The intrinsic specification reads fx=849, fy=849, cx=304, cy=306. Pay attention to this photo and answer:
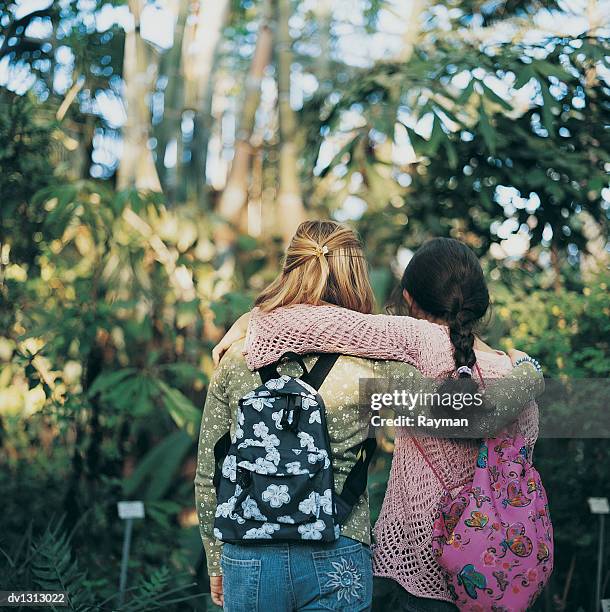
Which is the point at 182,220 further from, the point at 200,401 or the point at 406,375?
the point at 406,375

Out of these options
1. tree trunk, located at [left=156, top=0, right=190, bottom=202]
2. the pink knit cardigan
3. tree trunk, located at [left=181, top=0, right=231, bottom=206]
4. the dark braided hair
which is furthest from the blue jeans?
tree trunk, located at [left=181, top=0, right=231, bottom=206]

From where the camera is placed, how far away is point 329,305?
2180mm

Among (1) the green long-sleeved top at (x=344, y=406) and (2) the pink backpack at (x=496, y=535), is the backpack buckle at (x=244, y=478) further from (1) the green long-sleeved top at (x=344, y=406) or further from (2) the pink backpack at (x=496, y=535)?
(2) the pink backpack at (x=496, y=535)

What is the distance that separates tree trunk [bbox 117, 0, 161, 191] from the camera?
557 centimetres

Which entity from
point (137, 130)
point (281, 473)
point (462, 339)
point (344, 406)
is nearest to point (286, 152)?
point (137, 130)

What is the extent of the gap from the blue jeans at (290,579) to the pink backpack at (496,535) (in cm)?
29

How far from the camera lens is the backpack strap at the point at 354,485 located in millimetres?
2070

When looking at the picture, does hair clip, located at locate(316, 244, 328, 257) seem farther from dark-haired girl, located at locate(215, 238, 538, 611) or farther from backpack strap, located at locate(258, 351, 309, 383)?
backpack strap, located at locate(258, 351, 309, 383)

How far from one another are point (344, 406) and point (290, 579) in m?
0.43

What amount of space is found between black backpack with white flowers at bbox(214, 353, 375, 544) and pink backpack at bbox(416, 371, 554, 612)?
28 cm

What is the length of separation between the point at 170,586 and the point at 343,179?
2.22 meters

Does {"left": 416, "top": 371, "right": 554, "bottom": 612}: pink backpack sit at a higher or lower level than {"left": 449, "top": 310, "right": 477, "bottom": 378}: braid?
lower

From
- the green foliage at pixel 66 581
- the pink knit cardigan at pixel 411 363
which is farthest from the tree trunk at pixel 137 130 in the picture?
the pink knit cardigan at pixel 411 363

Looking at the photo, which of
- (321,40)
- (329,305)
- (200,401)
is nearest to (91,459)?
(200,401)
